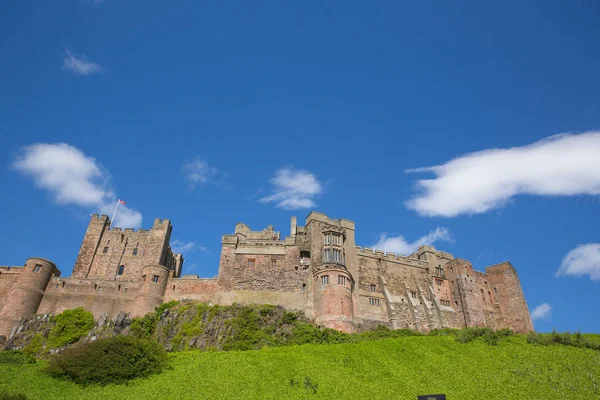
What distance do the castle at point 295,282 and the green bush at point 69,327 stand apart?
4.73 feet

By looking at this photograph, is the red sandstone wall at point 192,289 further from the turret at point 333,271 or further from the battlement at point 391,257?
the battlement at point 391,257

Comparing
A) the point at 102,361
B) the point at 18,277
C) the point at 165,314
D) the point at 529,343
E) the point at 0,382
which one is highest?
the point at 18,277

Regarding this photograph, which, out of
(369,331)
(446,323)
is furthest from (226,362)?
(446,323)

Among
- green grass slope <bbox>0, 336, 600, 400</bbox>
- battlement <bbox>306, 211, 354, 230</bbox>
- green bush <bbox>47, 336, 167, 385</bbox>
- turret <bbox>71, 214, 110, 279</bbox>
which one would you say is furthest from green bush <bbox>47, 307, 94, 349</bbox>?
battlement <bbox>306, 211, 354, 230</bbox>

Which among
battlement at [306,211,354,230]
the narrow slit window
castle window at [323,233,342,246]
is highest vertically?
battlement at [306,211,354,230]

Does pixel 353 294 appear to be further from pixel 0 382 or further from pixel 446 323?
pixel 0 382

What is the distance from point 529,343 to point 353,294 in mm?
18577

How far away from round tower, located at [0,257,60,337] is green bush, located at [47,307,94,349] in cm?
326

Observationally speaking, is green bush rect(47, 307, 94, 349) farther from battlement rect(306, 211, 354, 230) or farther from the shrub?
battlement rect(306, 211, 354, 230)

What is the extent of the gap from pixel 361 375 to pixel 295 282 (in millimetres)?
20000

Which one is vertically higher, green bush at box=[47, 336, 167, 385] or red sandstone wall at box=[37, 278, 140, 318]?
red sandstone wall at box=[37, 278, 140, 318]

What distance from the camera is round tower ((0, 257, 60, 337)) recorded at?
44.8 metres

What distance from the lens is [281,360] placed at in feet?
113

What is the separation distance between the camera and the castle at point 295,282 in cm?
4816
